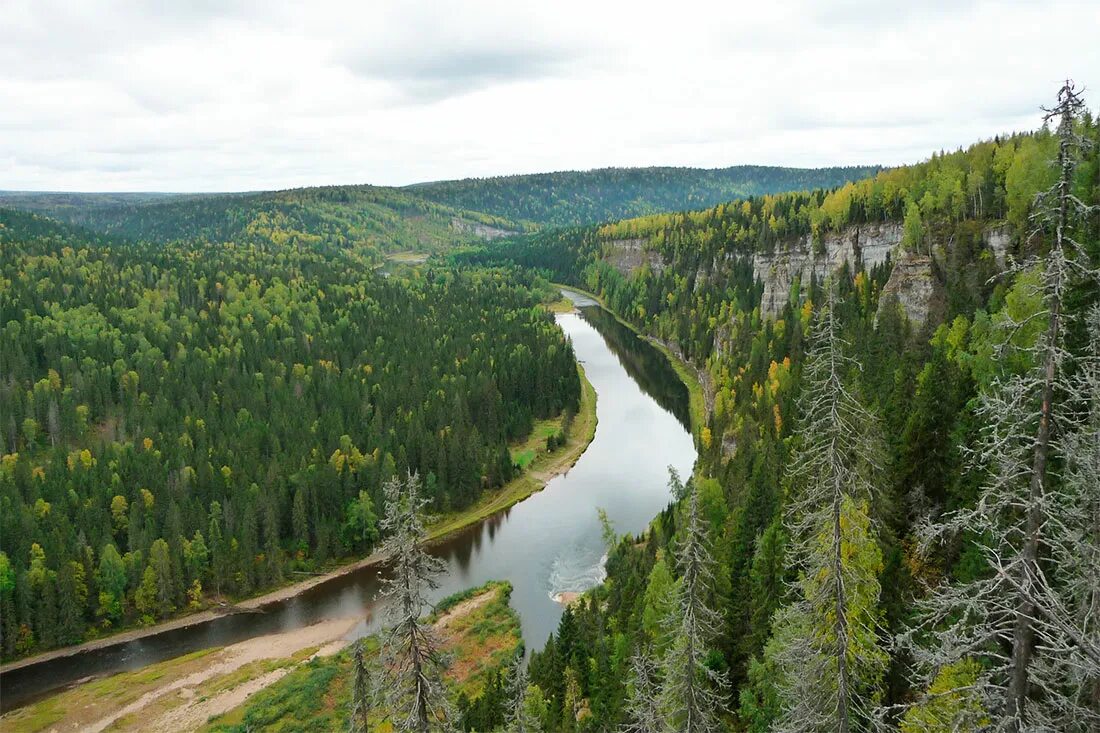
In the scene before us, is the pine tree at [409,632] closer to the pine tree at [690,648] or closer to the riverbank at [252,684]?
the pine tree at [690,648]

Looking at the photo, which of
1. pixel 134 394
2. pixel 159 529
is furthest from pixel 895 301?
pixel 134 394

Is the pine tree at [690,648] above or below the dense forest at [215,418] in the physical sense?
above

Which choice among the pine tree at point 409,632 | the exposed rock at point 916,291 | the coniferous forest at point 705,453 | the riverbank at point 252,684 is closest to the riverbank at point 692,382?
the coniferous forest at point 705,453

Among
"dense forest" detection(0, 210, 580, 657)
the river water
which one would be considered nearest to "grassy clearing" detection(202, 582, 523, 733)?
the river water

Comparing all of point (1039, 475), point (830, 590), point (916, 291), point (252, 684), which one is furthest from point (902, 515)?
point (252, 684)

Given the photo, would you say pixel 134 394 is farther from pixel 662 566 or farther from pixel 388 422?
pixel 662 566

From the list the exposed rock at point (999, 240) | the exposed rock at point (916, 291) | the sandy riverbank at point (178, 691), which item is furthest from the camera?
the exposed rock at point (916, 291)
